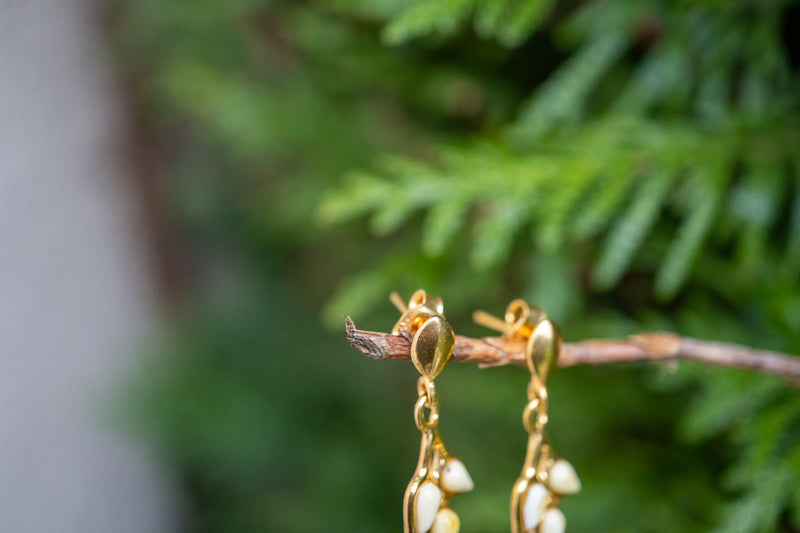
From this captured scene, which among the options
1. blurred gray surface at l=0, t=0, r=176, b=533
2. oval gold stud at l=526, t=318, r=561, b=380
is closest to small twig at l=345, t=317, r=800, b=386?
oval gold stud at l=526, t=318, r=561, b=380

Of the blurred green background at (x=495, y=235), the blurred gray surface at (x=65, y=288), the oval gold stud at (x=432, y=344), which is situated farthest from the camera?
the blurred gray surface at (x=65, y=288)

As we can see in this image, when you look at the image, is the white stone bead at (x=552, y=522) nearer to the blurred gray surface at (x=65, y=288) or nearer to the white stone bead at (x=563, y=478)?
the white stone bead at (x=563, y=478)

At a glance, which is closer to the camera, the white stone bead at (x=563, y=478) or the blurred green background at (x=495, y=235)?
the white stone bead at (x=563, y=478)

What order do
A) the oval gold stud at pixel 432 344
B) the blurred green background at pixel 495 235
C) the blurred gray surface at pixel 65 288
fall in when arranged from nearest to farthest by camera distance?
the oval gold stud at pixel 432 344 → the blurred green background at pixel 495 235 → the blurred gray surface at pixel 65 288

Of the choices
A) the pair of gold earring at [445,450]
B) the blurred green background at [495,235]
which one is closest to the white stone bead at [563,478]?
the pair of gold earring at [445,450]

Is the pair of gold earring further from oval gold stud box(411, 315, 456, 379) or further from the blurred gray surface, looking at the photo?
the blurred gray surface

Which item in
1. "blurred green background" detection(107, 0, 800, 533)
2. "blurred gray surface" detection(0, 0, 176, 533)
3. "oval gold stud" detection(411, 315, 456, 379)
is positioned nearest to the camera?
"oval gold stud" detection(411, 315, 456, 379)

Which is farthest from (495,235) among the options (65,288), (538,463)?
(65,288)
